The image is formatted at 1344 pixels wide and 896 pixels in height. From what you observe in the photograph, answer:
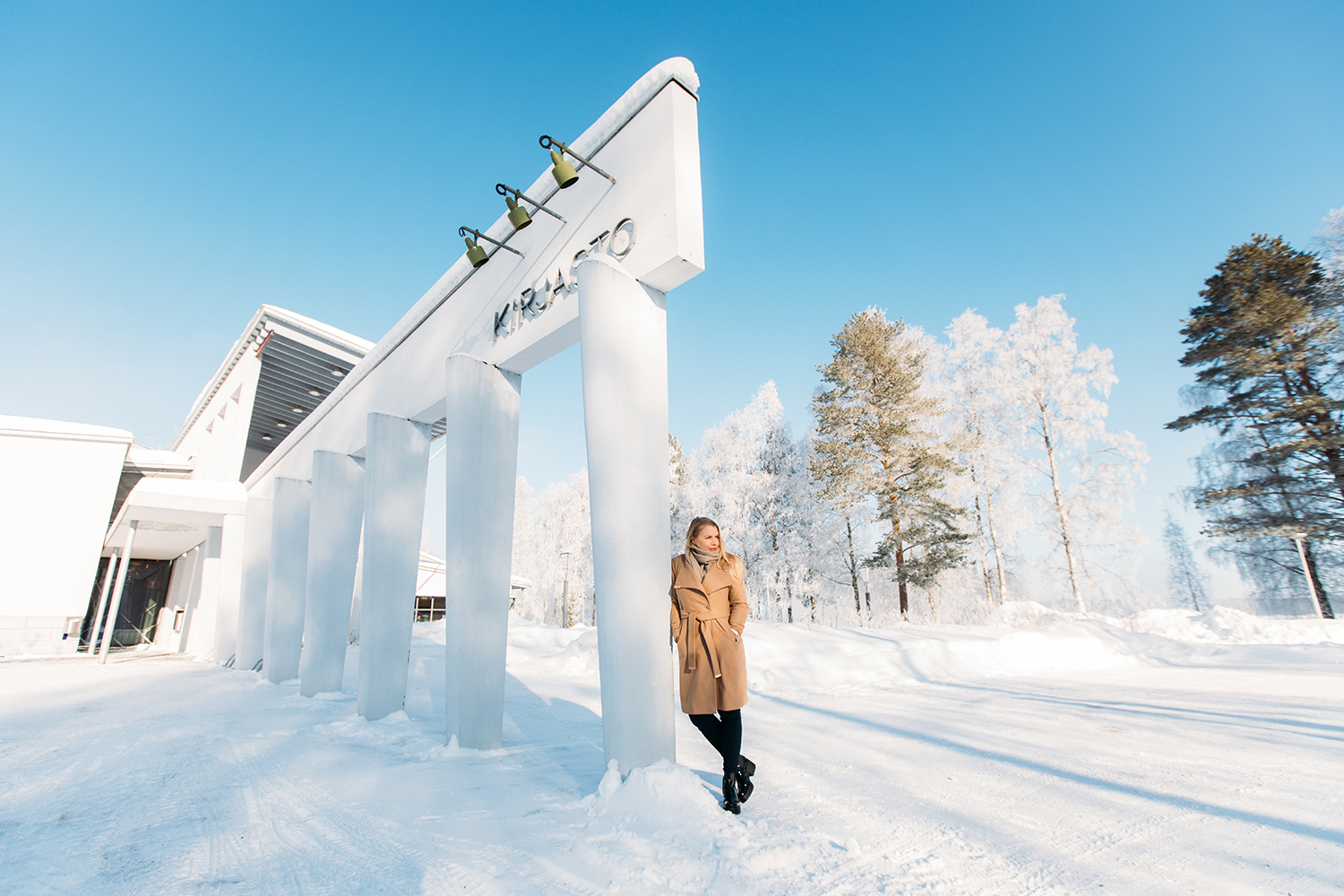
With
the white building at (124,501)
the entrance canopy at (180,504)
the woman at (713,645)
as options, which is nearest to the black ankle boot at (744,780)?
the woman at (713,645)

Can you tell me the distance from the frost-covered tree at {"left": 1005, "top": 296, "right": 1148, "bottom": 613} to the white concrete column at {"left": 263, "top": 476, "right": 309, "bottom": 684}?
18790 millimetres

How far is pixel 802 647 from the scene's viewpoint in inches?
363

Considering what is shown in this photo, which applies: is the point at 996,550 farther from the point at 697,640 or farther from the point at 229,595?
the point at 229,595

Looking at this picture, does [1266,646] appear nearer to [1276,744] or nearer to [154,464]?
[1276,744]

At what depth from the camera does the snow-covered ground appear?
2.15m

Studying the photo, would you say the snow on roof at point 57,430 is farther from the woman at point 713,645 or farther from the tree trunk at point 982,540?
the tree trunk at point 982,540

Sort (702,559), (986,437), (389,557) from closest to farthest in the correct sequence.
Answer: (702,559) < (389,557) < (986,437)

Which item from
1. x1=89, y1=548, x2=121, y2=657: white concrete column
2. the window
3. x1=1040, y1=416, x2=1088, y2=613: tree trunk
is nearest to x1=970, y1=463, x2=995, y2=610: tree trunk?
x1=1040, y1=416, x2=1088, y2=613: tree trunk

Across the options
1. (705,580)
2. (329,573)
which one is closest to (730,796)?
(705,580)

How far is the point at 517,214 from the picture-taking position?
4.55 meters

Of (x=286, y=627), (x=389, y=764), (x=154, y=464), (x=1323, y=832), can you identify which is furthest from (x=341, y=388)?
(x=154, y=464)

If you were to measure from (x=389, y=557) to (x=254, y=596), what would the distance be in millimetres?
8116

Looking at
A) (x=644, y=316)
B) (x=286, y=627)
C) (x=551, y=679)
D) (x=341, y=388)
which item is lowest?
(x=551, y=679)

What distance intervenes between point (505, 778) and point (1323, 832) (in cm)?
400
